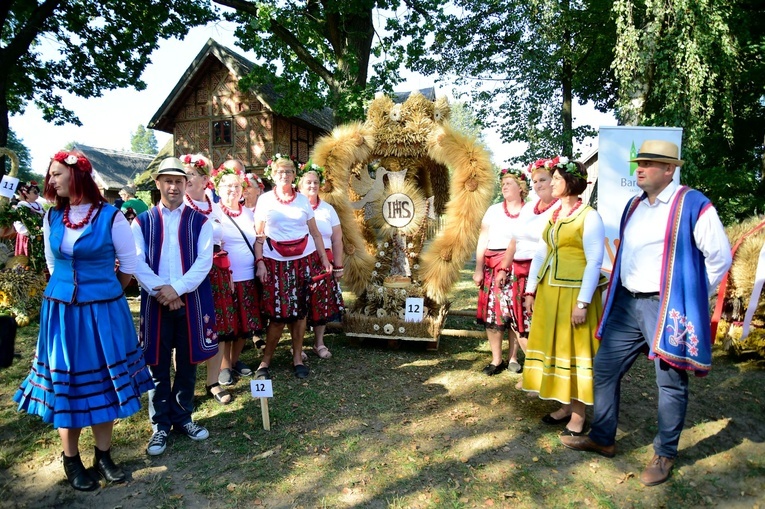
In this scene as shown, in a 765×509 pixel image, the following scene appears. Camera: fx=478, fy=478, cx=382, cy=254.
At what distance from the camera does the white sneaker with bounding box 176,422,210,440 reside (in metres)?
3.14

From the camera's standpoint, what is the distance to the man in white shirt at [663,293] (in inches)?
96.4

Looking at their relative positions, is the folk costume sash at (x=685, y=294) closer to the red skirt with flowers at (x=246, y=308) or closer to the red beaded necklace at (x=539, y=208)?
the red beaded necklace at (x=539, y=208)

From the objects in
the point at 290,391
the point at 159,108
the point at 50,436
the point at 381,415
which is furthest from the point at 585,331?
the point at 159,108

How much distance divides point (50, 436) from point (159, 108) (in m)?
16.3

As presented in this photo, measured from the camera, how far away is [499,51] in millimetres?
15477

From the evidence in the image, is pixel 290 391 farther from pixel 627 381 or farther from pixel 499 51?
pixel 499 51

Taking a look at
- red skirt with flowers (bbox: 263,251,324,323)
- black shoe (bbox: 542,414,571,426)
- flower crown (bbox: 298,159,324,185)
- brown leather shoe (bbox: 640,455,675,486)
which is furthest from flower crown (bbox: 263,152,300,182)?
brown leather shoe (bbox: 640,455,675,486)

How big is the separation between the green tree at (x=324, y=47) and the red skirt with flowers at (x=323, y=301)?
583cm

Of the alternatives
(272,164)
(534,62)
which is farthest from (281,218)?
(534,62)

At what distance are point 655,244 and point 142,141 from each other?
348 ft

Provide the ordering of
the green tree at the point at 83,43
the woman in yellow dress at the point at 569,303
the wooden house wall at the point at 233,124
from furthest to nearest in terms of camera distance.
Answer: the wooden house wall at the point at 233,124 < the green tree at the point at 83,43 < the woman in yellow dress at the point at 569,303

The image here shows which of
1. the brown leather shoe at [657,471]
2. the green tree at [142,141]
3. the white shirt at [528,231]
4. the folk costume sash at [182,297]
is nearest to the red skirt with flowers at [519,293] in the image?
the white shirt at [528,231]

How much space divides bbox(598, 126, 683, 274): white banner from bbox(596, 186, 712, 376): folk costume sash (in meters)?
3.02

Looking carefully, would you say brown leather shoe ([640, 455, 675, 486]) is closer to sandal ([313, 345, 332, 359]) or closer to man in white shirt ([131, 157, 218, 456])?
man in white shirt ([131, 157, 218, 456])
